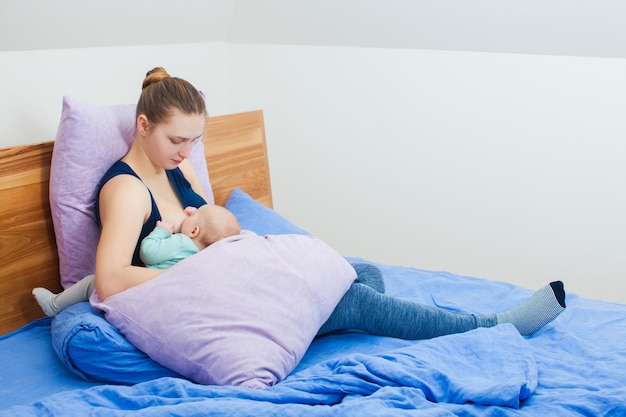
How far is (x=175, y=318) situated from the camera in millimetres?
1658

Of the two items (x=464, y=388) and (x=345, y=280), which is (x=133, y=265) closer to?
(x=345, y=280)

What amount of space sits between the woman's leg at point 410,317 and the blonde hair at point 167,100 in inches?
23.8

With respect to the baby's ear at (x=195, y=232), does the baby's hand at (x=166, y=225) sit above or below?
Answer: above

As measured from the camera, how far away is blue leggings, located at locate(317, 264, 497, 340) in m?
1.87

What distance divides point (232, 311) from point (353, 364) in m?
0.31

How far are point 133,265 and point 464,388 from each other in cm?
88

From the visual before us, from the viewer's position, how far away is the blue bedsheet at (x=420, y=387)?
1.37 metres

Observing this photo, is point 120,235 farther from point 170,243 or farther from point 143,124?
point 143,124

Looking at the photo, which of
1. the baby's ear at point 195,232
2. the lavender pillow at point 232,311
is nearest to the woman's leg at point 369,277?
the lavender pillow at point 232,311

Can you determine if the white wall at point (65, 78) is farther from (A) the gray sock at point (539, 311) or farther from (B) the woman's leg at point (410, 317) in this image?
(A) the gray sock at point (539, 311)

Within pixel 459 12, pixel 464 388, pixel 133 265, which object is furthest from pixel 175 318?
pixel 459 12

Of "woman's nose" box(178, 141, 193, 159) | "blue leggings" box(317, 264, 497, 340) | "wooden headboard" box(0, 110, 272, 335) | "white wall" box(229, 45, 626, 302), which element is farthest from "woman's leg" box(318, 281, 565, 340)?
"white wall" box(229, 45, 626, 302)

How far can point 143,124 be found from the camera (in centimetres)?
193

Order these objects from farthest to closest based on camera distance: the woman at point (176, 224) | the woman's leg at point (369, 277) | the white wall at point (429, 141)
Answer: the white wall at point (429, 141), the woman's leg at point (369, 277), the woman at point (176, 224)
